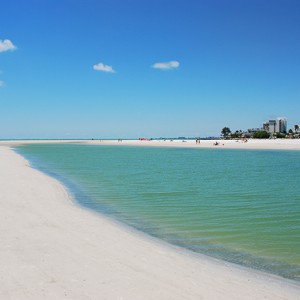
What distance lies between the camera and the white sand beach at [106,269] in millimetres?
5934

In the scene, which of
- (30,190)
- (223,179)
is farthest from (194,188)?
(30,190)

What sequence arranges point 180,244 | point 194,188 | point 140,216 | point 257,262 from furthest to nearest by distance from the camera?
point 194,188
point 140,216
point 180,244
point 257,262

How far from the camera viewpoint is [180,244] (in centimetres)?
962

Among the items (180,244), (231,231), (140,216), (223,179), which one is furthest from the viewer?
(223,179)

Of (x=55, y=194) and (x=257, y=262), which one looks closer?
(x=257, y=262)

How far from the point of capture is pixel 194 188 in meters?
20.1

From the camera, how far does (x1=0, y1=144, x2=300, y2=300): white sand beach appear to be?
5934 mm

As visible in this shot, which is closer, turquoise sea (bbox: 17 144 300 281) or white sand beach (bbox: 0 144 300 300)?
white sand beach (bbox: 0 144 300 300)

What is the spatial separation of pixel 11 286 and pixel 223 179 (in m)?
20.0

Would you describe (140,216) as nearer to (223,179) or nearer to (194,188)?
(194,188)

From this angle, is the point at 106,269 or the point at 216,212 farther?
the point at 216,212

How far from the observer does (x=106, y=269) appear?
6.98 m

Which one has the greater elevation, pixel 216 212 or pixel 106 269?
pixel 106 269

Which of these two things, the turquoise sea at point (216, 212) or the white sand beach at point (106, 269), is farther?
the turquoise sea at point (216, 212)
